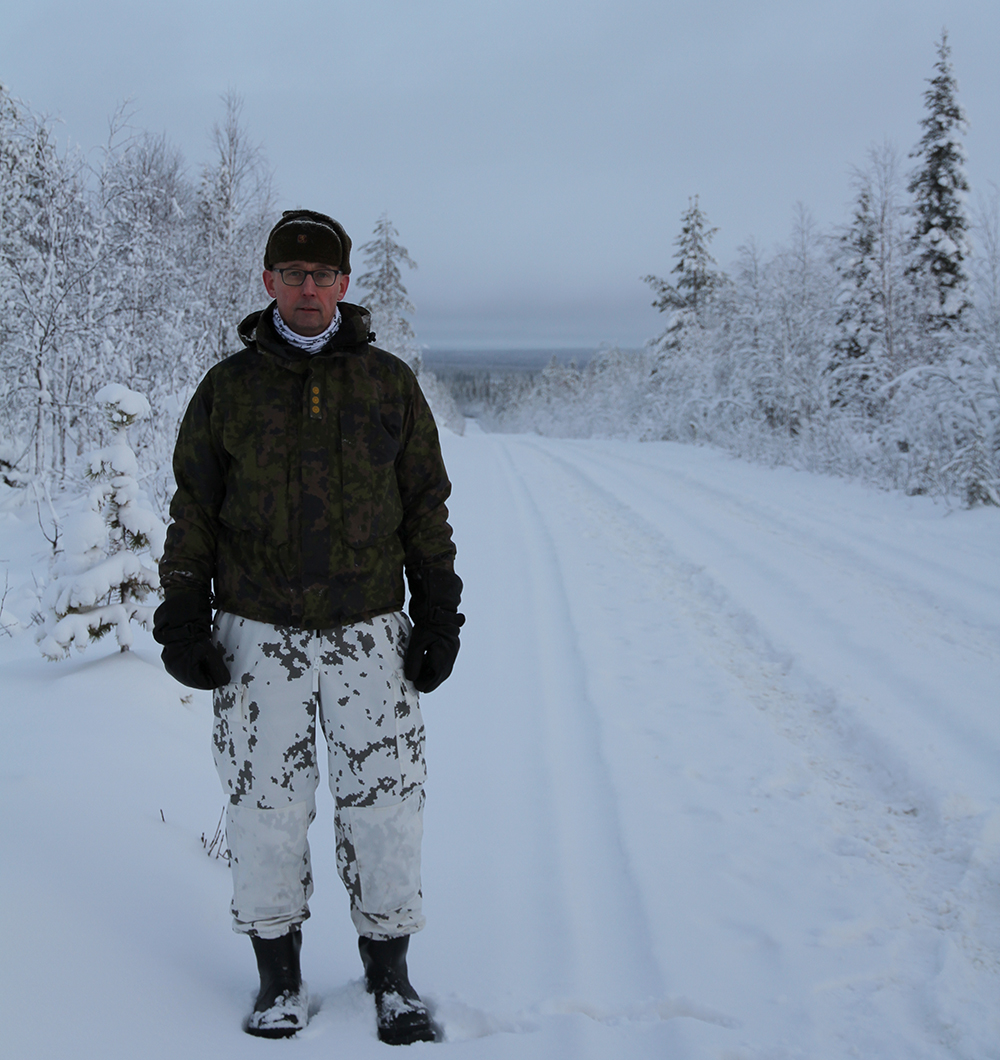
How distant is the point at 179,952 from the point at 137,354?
11.2m

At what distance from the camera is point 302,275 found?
1.99 metres

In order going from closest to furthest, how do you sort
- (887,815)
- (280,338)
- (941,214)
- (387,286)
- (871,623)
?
(280,338) < (887,815) < (871,623) < (941,214) < (387,286)

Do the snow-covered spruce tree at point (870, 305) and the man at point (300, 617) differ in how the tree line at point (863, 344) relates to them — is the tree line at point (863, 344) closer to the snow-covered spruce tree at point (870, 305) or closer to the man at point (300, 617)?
the snow-covered spruce tree at point (870, 305)

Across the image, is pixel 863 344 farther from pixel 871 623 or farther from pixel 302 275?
pixel 302 275

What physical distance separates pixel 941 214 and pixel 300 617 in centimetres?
2433

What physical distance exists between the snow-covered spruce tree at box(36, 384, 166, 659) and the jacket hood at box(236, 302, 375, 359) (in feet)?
7.17

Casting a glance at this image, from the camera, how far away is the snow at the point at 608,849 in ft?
6.67

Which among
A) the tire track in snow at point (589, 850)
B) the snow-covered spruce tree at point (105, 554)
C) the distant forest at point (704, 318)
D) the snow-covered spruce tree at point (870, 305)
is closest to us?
the tire track in snow at point (589, 850)

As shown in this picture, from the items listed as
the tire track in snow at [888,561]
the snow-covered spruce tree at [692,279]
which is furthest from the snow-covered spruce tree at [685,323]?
the tire track in snow at [888,561]

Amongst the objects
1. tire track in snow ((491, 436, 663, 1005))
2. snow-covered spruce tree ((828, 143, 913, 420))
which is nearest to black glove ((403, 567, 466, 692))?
tire track in snow ((491, 436, 663, 1005))

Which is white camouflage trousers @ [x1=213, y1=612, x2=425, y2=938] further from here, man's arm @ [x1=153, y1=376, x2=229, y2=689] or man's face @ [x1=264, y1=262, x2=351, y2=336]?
man's face @ [x1=264, y1=262, x2=351, y2=336]

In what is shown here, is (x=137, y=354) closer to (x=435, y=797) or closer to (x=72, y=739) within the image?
(x=72, y=739)

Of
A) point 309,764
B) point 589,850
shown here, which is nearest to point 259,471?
point 309,764

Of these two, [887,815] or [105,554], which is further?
[105,554]
